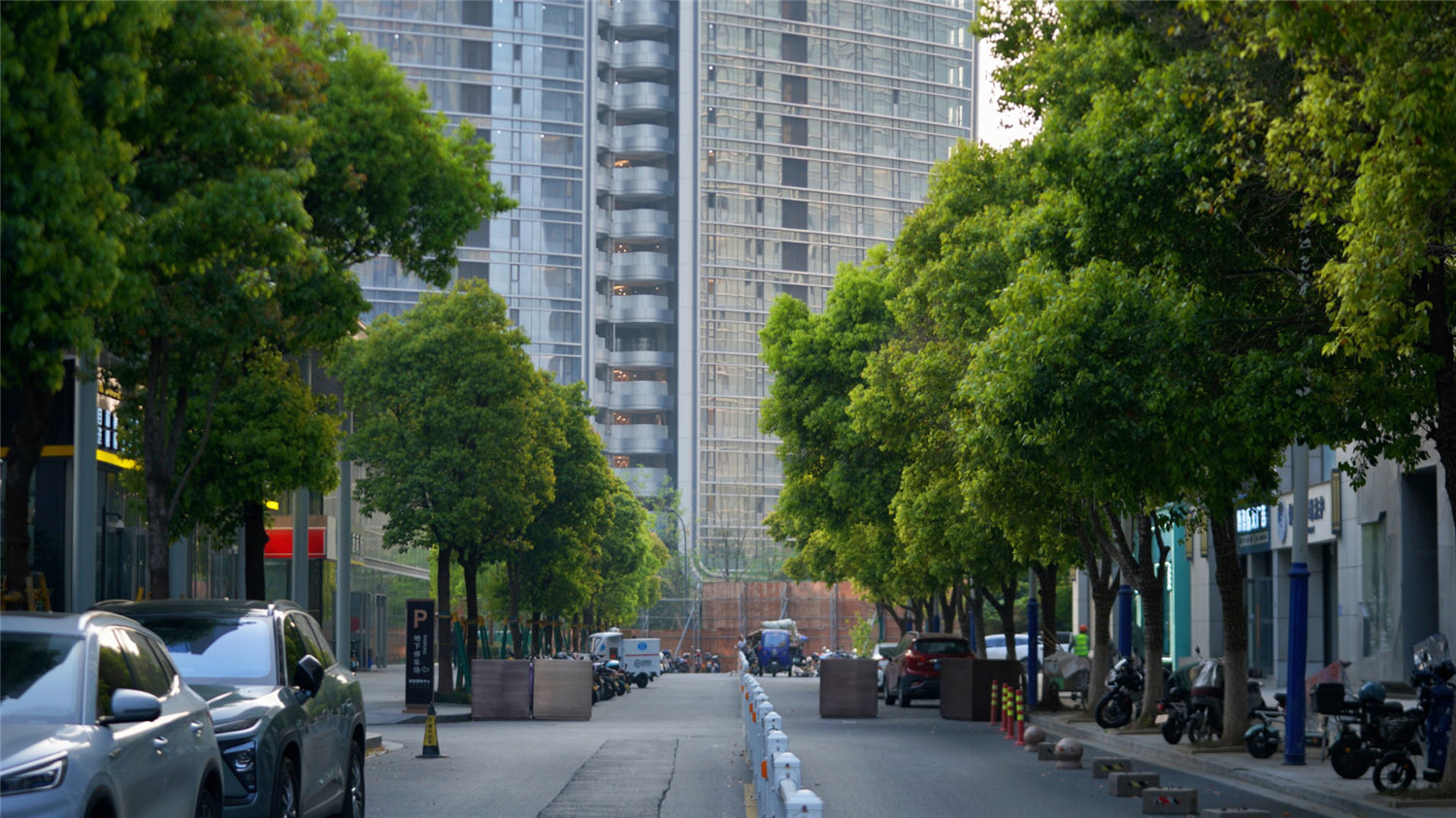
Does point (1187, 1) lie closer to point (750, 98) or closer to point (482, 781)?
point (482, 781)

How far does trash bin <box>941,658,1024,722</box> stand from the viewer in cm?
3362

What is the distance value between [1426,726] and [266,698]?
37.2 feet

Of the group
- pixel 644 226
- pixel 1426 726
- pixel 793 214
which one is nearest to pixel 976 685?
pixel 1426 726

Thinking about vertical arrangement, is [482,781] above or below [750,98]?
below

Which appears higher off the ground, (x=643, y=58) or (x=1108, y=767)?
(x=643, y=58)

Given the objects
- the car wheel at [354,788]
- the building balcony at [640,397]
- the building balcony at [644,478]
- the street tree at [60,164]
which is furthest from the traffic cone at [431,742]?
the building balcony at [640,397]

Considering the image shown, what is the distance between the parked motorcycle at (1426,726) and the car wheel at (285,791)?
33.4 ft

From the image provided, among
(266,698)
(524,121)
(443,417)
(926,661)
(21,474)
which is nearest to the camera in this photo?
(266,698)

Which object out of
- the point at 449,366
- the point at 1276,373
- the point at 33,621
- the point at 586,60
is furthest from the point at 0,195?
the point at 586,60

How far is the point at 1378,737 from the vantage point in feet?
55.8

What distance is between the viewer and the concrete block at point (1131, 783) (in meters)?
17.2

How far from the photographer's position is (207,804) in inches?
372

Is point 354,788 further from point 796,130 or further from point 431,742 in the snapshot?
point 796,130

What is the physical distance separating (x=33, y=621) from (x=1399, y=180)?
9402 millimetres
